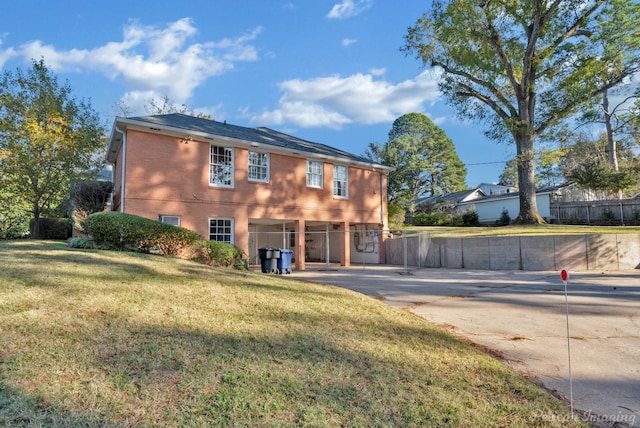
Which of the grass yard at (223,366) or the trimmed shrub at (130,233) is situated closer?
the grass yard at (223,366)

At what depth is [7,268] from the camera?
5742 mm

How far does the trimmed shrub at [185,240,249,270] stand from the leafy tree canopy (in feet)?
79.1

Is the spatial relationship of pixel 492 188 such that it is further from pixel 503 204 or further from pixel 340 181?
pixel 340 181

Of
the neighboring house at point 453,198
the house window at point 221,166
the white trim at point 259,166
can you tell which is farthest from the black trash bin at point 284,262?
the neighboring house at point 453,198

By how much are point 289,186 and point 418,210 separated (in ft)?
71.7

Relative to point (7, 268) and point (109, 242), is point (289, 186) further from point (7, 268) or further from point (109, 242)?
point (7, 268)

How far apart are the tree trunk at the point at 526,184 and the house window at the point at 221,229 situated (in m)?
15.7

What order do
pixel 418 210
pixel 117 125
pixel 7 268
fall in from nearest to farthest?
pixel 7 268 < pixel 117 125 < pixel 418 210

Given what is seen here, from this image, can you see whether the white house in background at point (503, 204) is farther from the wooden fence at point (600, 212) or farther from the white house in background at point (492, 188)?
the white house in background at point (492, 188)

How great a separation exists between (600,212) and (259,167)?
23.0m

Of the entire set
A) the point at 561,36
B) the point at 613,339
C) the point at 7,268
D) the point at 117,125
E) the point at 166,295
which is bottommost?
the point at 613,339

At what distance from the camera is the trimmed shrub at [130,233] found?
952cm

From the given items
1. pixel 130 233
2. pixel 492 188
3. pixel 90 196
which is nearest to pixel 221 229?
pixel 130 233

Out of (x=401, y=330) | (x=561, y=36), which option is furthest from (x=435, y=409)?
(x=561, y=36)
